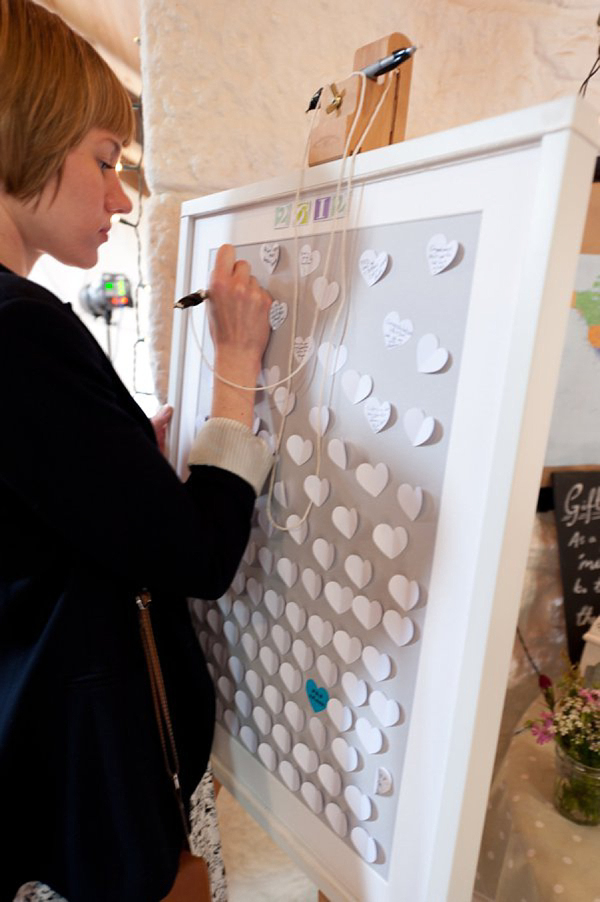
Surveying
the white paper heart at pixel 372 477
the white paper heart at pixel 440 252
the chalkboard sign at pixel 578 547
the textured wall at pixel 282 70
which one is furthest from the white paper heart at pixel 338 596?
the textured wall at pixel 282 70

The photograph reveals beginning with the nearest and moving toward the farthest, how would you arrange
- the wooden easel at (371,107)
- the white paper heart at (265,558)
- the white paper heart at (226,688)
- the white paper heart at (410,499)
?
the white paper heart at (410,499) < the wooden easel at (371,107) < the white paper heart at (265,558) < the white paper heart at (226,688)

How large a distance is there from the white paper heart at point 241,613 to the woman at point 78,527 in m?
0.12

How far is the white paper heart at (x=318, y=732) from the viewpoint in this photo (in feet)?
2.10

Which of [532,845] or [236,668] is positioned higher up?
[236,668]

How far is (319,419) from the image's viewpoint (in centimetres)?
62

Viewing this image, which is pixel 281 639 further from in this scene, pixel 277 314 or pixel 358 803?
pixel 277 314

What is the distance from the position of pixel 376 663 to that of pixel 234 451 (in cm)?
27

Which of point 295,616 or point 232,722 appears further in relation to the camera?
point 232,722

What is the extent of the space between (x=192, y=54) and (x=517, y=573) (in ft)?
3.34

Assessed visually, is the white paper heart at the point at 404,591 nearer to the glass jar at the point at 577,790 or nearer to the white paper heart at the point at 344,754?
the white paper heart at the point at 344,754

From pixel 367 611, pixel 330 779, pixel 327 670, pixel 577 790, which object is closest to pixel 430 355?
pixel 367 611

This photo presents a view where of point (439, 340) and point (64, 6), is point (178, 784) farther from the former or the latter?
point (64, 6)

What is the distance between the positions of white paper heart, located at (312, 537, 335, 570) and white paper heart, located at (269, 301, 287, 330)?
9.9 inches

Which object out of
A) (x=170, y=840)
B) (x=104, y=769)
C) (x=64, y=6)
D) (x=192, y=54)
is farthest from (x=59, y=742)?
(x=64, y=6)
